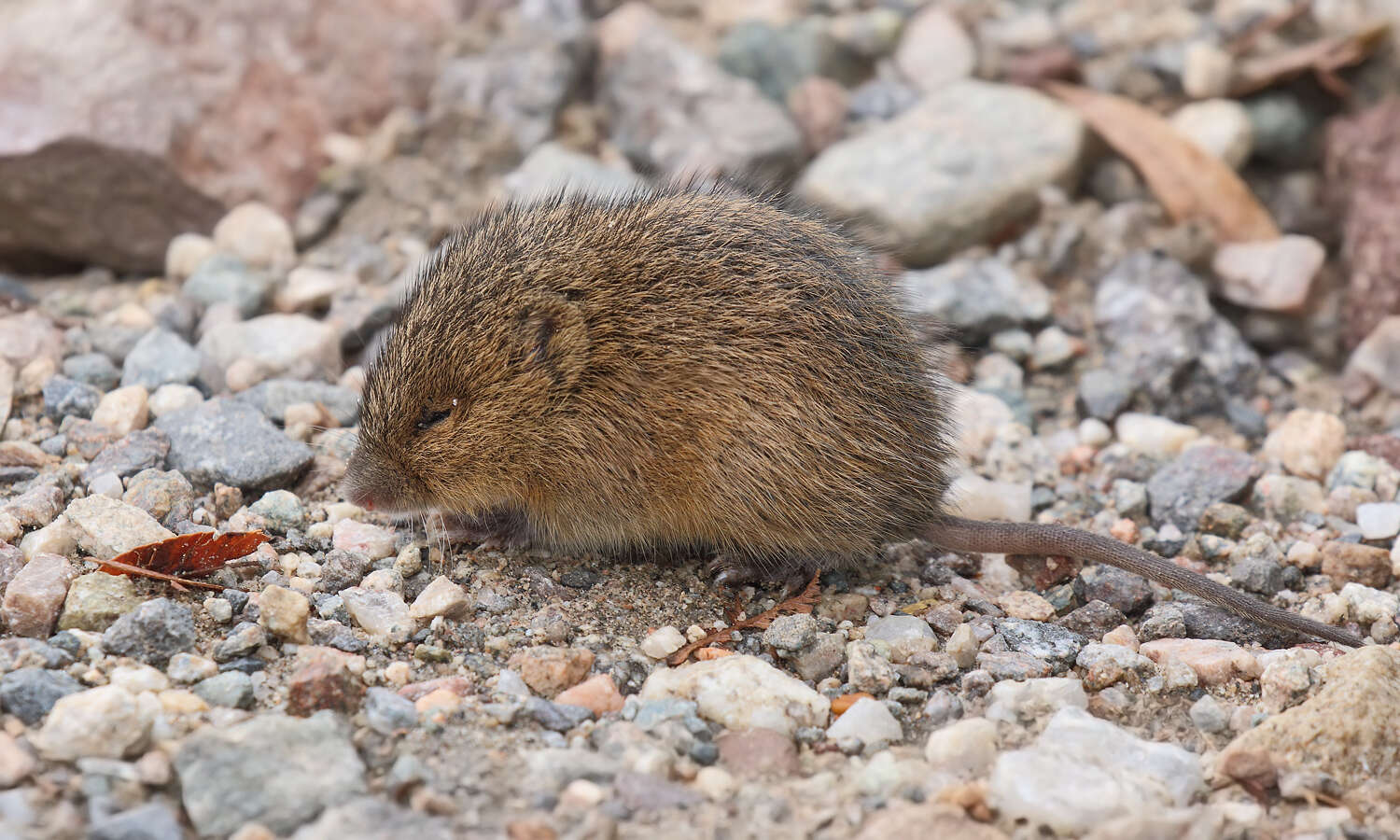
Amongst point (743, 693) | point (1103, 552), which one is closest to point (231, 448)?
point (743, 693)

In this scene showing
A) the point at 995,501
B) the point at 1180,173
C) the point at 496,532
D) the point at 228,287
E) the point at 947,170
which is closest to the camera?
the point at 496,532

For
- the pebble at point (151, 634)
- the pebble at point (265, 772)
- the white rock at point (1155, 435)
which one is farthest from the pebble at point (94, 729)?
the white rock at point (1155, 435)

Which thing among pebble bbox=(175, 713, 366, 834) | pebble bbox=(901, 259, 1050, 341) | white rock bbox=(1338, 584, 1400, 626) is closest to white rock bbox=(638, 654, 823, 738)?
pebble bbox=(175, 713, 366, 834)

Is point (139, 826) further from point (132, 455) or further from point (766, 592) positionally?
point (766, 592)

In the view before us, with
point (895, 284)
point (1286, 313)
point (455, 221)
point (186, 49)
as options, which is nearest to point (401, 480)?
point (895, 284)

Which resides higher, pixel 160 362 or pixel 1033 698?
pixel 160 362

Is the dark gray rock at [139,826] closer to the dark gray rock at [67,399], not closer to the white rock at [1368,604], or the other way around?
the dark gray rock at [67,399]
